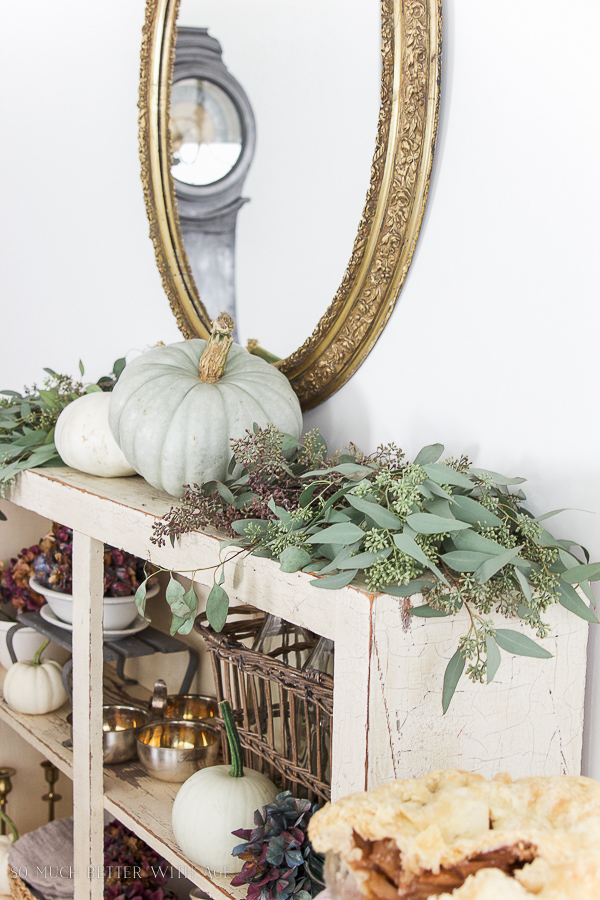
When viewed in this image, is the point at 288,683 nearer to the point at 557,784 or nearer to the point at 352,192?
the point at 557,784

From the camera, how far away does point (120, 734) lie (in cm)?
121

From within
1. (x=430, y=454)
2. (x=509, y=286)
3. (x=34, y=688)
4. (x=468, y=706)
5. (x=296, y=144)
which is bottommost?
(x=34, y=688)

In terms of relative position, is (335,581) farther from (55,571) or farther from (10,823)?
(10,823)

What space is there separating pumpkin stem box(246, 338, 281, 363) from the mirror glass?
10 millimetres

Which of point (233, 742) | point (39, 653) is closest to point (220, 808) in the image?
point (233, 742)

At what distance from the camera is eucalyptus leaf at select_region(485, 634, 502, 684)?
0.60 meters

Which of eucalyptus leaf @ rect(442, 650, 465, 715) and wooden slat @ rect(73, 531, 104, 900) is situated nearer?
eucalyptus leaf @ rect(442, 650, 465, 715)

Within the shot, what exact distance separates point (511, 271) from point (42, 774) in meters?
1.45

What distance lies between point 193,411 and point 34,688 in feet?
2.60

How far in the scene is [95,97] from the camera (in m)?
1.73

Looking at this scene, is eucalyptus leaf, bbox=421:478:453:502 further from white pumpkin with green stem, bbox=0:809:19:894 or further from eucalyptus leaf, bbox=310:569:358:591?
white pumpkin with green stem, bbox=0:809:19:894

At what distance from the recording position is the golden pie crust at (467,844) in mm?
375

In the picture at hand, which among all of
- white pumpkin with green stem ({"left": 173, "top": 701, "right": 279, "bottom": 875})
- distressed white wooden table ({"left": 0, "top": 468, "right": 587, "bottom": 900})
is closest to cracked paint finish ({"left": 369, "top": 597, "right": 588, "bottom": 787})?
distressed white wooden table ({"left": 0, "top": 468, "right": 587, "bottom": 900})

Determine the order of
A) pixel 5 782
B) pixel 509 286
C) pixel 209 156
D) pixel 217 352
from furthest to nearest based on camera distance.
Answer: pixel 5 782, pixel 209 156, pixel 217 352, pixel 509 286
